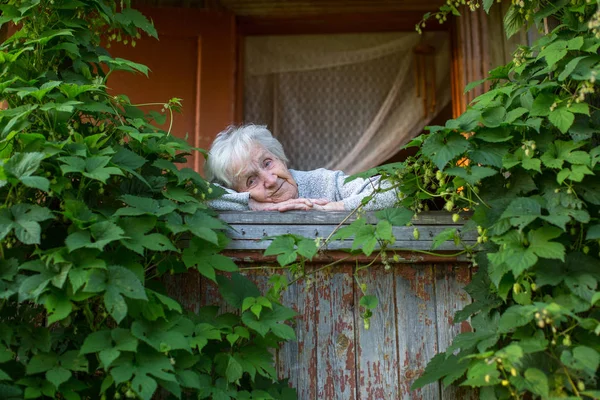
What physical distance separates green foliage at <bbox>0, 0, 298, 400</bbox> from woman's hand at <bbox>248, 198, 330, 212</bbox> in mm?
244

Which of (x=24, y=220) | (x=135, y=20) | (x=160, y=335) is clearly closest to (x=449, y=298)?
(x=160, y=335)

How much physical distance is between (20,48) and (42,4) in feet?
0.58

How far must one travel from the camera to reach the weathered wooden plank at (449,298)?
101 inches

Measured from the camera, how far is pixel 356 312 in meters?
2.57

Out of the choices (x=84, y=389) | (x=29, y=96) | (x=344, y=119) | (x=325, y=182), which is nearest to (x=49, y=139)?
(x=29, y=96)

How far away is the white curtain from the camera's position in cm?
515

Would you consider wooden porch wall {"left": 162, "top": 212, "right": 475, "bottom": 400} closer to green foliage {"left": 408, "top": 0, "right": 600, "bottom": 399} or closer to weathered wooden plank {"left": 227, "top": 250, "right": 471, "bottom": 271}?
weathered wooden plank {"left": 227, "top": 250, "right": 471, "bottom": 271}

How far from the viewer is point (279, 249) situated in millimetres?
2373

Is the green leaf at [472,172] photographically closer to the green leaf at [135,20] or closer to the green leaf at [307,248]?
the green leaf at [307,248]

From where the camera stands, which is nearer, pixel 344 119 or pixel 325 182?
pixel 325 182

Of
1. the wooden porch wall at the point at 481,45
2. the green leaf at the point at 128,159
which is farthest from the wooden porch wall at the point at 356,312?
the wooden porch wall at the point at 481,45

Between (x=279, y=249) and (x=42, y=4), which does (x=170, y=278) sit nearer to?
(x=279, y=249)

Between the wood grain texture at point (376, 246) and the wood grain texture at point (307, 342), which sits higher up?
the wood grain texture at point (376, 246)

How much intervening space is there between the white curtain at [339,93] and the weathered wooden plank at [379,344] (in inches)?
101
